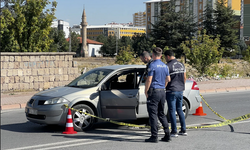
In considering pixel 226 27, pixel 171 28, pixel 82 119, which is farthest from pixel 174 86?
pixel 226 27

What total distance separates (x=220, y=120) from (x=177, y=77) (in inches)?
111

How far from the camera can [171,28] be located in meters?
65.4

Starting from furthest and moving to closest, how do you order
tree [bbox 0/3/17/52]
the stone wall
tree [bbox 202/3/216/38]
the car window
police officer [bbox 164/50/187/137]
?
tree [bbox 202/3/216/38] < tree [bbox 0/3/17/52] < the stone wall < the car window < police officer [bbox 164/50/187/137]

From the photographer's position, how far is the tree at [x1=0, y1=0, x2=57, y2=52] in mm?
23656

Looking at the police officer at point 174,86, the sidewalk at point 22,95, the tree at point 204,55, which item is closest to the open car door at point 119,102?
the police officer at point 174,86

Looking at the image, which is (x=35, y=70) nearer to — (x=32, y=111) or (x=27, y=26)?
(x=27, y=26)

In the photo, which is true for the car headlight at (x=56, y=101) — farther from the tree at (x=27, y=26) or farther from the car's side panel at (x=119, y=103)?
the tree at (x=27, y=26)

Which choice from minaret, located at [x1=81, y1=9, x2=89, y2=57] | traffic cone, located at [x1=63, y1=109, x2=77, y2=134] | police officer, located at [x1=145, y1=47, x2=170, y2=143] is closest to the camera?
police officer, located at [x1=145, y1=47, x2=170, y2=143]

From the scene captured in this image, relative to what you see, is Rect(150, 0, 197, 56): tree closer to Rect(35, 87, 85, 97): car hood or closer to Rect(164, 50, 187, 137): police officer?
Rect(35, 87, 85, 97): car hood

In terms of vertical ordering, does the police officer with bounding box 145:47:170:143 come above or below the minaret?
below

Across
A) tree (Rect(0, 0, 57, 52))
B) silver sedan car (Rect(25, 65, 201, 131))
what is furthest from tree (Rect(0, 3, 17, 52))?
silver sedan car (Rect(25, 65, 201, 131))

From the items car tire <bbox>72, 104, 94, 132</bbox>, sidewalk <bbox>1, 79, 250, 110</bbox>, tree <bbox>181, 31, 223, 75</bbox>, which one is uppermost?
tree <bbox>181, 31, 223, 75</bbox>

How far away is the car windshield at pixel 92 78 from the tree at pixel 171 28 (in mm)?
56653

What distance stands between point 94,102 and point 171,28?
59.4 meters
